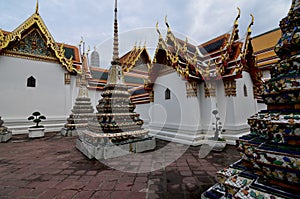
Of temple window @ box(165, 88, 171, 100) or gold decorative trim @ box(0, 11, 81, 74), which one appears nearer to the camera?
temple window @ box(165, 88, 171, 100)

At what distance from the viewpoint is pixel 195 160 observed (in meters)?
4.06

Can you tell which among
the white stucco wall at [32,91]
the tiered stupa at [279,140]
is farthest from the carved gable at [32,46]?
the tiered stupa at [279,140]

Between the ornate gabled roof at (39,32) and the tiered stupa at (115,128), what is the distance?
7.33 meters

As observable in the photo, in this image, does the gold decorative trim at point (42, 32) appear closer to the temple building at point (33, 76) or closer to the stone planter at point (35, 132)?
the temple building at point (33, 76)

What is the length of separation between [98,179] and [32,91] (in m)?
10.3

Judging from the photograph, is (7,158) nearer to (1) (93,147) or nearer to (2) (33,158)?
(2) (33,158)

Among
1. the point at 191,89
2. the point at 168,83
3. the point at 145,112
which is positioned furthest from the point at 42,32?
the point at 191,89

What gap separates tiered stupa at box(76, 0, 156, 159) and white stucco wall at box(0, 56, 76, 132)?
728 centimetres

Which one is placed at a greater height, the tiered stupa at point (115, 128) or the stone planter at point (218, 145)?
the tiered stupa at point (115, 128)

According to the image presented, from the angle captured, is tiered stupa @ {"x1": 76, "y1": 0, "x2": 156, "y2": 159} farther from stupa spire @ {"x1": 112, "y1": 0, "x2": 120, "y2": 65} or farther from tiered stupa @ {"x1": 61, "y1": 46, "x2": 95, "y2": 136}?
tiered stupa @ {"x1": 61, "y1": 46, "x2": 95, "y2": 136}

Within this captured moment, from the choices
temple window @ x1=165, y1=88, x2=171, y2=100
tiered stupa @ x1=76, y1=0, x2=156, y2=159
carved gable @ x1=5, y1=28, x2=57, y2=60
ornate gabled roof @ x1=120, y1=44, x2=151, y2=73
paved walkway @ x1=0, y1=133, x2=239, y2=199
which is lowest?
paved walkway @ x1=0, y1=133, x2=239, y2=199

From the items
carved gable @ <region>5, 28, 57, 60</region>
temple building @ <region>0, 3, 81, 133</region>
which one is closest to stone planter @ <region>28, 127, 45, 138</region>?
temple building @ <region>0, 3, 81, 133</region>

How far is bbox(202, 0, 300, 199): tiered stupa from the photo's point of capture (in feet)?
3.89

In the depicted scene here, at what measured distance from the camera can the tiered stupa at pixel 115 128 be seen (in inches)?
176
